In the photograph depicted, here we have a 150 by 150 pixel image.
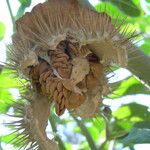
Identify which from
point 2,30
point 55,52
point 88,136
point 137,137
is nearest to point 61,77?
point 55,52

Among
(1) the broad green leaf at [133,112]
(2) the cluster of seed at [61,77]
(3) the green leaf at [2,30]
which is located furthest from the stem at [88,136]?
(3) the green leaf at [2,30]

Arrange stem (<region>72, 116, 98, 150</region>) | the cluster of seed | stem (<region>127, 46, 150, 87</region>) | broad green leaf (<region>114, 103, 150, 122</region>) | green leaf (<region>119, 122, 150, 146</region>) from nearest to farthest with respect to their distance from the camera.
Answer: the cluster of seed, stem (<region>127, 46, 150, 87</region>), green leaf (<region>119, 122, 150, 146</region>), stem (<region>72, 116, 98, 150</region>), broad green leaf (<region>114, 103, 150, 122</region>)

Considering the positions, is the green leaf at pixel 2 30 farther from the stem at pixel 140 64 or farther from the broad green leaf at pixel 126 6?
the stem at pixel 140 64

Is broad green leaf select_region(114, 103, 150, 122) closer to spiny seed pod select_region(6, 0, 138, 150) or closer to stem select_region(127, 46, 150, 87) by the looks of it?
stem select_region(127, 46, 150, 87)

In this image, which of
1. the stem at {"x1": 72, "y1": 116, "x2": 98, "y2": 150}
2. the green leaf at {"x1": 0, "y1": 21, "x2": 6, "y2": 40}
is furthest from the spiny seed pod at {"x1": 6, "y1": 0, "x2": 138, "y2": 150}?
the green leaf at {"x1": 0, "y1": 21, "x2": 6, "y2": 40}

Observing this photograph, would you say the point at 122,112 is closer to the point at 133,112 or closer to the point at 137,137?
the point at 133,112

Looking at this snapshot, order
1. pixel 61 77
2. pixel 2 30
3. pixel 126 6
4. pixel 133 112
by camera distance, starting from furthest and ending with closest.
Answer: pixel 2 30
pixel 133 112
pixel 126 6
pixel 61 77

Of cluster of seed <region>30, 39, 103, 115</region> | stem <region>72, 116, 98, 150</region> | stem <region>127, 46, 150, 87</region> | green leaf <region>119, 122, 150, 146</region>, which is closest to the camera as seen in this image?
cluster of seed <region>30, 39, 103, 115</region>

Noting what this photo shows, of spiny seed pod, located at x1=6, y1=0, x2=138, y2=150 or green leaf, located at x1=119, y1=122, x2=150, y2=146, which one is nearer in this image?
spiny seed pod, located at x1=6, y1=0, x2=138, y2=150

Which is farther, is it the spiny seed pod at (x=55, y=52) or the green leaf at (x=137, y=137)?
the green leaf at (x=137, y=137)
